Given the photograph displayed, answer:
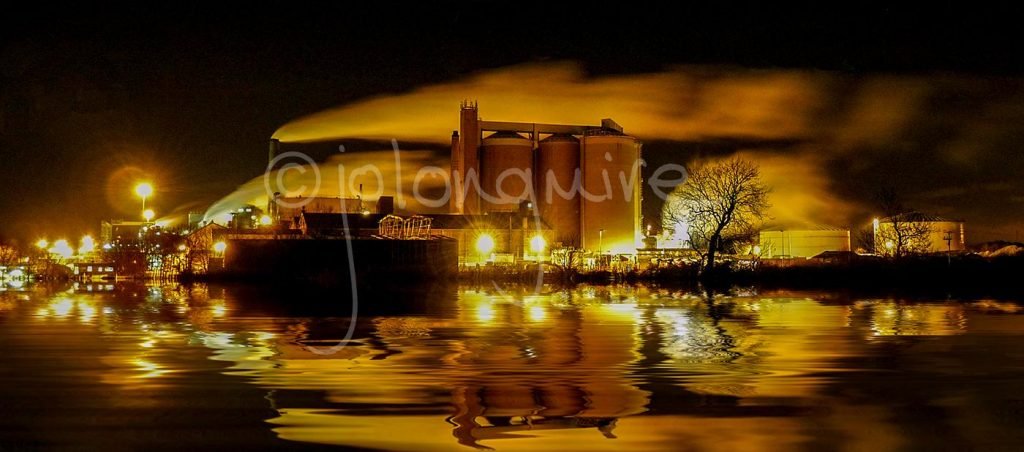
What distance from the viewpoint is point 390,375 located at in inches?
603

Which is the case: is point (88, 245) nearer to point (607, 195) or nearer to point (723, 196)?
point (607, 195)

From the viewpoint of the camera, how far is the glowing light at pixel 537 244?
313 feet

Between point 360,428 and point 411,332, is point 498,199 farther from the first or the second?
point 360,428

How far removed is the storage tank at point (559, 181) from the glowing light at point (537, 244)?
4577 millimetres

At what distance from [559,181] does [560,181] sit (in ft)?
0.37

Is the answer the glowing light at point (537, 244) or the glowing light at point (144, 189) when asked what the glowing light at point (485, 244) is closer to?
the glowing light at point (537, 244)

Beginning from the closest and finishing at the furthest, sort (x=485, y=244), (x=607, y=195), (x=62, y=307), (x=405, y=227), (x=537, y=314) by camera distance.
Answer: (x=537, y=314)
(x=62, y=307)
(x=405, y=227)
(x=485, y=244)
(x=607, y=195)

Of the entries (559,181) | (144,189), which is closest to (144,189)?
(144,189)

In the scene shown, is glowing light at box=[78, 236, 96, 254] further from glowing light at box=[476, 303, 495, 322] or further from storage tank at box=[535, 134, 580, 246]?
glowing light at box=[476, 303, 495, 322]

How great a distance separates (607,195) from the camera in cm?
10219

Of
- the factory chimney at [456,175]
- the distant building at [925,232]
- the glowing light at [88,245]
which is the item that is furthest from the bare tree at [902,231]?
the glowing light at [88,245]

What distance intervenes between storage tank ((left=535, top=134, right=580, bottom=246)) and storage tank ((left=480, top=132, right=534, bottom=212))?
182cm

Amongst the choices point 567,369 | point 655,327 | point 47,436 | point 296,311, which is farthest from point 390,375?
point 296,311

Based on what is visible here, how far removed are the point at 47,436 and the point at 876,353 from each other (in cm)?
1514
